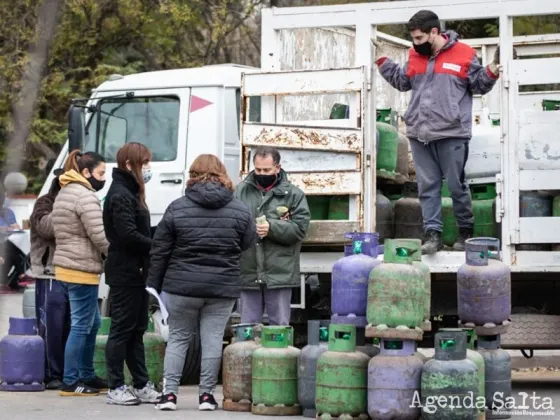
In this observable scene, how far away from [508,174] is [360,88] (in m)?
1.28

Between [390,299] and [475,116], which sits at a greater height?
[475,116]

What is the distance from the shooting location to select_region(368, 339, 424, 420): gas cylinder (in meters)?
6.89

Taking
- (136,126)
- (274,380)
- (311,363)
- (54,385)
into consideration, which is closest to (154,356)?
(54,385)

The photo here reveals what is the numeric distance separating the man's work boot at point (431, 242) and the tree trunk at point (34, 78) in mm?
6228

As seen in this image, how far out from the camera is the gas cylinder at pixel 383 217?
875 centimetres

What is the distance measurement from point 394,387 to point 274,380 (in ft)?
3.27

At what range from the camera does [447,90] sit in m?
8.25

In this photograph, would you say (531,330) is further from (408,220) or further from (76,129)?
(76,129)

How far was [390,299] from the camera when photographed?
22.8 ft

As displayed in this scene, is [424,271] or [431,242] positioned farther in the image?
[431,242]

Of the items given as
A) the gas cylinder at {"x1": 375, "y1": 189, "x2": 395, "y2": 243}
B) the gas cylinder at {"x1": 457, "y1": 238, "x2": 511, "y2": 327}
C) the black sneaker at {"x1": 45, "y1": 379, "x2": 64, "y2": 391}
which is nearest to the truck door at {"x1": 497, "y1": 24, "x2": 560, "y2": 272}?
the gas cylinder at {"x1": 457, "y1": 238, "x2": 511, "y2": 327}

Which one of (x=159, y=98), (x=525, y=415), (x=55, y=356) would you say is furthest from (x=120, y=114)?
(x=525, y=415)

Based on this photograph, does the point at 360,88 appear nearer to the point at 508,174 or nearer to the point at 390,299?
the point at 508,174

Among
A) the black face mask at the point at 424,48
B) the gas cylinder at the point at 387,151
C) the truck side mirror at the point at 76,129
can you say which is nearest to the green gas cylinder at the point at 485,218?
the gas cylinder at the point at 387,151
